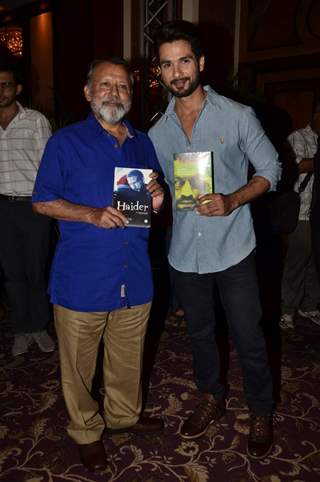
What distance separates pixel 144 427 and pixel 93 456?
33cm

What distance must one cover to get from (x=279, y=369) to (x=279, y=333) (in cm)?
60

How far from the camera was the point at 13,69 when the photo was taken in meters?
3.00

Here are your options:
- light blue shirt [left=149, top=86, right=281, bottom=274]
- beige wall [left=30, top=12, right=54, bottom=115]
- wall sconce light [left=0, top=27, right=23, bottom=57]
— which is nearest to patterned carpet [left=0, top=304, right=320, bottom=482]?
light blue shirt [left=149, top=86, right=281, bottom=274]

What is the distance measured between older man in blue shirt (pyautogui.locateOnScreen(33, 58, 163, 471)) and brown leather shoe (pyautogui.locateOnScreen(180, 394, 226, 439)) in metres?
0.45

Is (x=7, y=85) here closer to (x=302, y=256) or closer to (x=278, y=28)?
(x=302, y=256)

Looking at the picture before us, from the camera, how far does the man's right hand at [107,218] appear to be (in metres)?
1.75

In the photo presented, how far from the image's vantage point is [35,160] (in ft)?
10.2

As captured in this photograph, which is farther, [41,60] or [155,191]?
[41,60]

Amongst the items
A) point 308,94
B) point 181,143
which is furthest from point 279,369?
point 308,94

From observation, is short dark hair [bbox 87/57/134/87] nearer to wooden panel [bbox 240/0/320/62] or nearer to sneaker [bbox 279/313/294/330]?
sneaker [bbox 279/313/294/330]

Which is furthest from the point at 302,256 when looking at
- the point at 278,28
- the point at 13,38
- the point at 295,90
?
the point at 13,38

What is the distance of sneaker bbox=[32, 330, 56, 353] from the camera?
3.24m

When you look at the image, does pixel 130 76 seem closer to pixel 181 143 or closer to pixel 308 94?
pixel 181 143

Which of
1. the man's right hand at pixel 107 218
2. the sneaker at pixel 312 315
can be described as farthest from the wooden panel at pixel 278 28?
the man's right hand at pixel 107 218
